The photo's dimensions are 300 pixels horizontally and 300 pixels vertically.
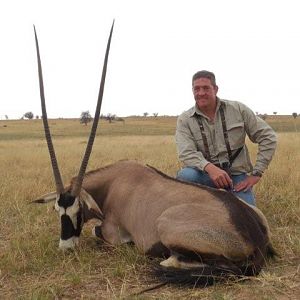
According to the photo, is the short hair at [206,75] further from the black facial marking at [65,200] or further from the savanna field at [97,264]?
the black facial marking at [65,200]

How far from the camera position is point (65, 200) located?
4.46 metres

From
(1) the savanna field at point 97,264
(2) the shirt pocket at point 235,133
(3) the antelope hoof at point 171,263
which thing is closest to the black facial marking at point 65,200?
(1) the savanna field at point 97,264

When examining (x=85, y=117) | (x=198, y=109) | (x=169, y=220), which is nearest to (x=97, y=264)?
(x=169, y=220)

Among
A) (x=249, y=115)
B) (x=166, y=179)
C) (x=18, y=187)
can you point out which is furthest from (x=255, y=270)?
(x=18, y=187)

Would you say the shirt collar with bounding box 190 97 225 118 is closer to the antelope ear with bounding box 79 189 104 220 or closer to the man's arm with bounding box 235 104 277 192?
the man's arm with bounding box 235 104 277 192

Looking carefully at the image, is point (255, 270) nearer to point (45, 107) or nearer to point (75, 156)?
point (45, 107)

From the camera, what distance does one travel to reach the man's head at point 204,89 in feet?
18.1

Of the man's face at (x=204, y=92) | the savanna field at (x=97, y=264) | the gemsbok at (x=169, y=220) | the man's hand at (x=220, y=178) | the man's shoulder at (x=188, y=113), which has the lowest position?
the savanna field at (x=97, y=264)

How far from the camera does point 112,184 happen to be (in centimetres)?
533

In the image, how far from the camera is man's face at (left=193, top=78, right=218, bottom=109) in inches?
218

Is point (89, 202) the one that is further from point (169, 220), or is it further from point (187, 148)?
point (187, 148)

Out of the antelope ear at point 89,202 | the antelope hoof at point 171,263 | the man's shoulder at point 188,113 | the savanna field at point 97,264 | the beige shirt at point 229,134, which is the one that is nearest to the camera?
the savanna field at point 97,264

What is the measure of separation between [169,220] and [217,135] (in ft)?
5.93

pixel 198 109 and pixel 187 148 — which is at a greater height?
pixel 198 109
